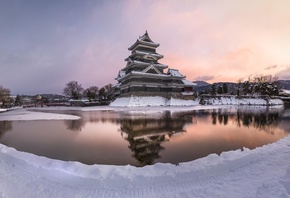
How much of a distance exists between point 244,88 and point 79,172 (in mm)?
67688

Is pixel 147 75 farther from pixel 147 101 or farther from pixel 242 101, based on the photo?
pixel 242 101

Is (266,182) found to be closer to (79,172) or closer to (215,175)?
(215,175)

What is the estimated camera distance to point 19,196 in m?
4.28

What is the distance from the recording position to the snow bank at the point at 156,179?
423cm

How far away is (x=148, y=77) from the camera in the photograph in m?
41.2

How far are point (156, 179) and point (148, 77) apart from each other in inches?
1453

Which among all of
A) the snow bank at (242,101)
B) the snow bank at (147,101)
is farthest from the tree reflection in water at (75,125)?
the snow bank at (242,101)

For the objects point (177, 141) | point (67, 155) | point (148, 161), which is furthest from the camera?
point (177, 141)

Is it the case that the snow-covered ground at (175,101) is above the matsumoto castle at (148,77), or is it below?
below

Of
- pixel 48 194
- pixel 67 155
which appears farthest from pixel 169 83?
pixel 48 194

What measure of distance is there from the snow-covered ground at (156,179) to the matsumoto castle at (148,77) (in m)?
33.6

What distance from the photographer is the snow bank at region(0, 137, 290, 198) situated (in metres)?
4.23

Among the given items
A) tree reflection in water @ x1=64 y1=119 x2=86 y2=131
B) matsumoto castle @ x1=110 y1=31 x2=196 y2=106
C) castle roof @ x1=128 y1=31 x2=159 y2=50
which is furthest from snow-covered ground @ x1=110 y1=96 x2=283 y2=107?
tree reflection in water @ x1=64 y1=119 x2=86 y2=131

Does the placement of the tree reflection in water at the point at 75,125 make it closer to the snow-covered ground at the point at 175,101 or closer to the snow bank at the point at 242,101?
the snow-covered ground at the point at 175,101
